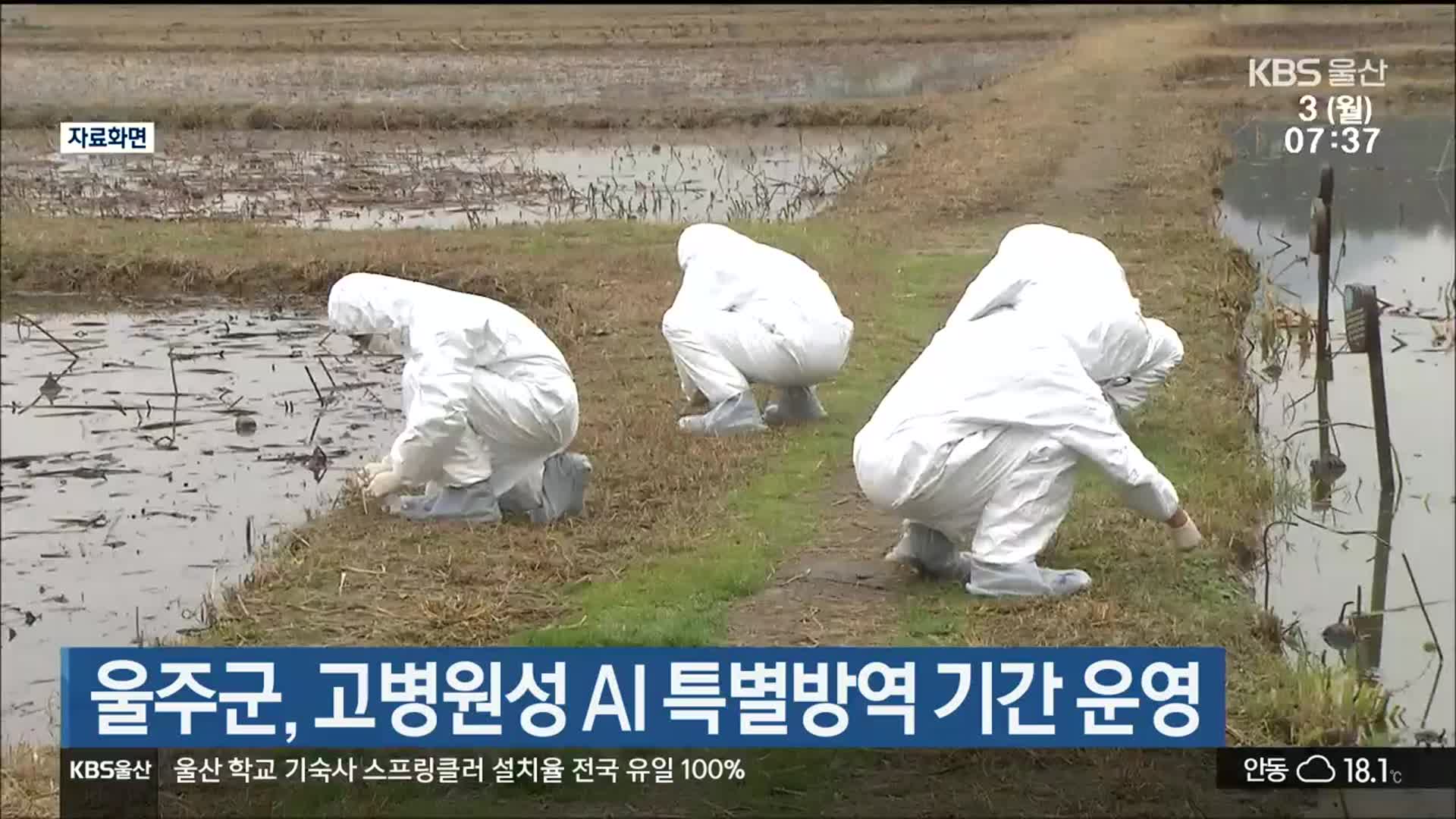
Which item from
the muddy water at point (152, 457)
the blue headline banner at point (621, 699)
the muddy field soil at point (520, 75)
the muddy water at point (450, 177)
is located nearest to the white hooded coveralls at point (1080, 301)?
the blue headline banner at point (621, 699)

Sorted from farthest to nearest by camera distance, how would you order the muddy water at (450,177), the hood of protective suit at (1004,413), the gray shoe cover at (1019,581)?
the muddy water at (450,177) < the gray shoe cover at (1019,581) < the hood of protective suit at (1004,413)

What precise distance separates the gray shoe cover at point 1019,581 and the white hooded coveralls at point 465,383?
1665 mm

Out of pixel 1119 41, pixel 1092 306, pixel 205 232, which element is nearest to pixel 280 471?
pixel 1092 306

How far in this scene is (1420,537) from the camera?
647 cm

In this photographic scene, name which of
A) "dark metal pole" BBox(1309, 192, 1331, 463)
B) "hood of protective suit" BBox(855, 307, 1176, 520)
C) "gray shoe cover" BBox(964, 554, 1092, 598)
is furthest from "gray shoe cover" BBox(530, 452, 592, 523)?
"dark metal pole" BBox(1309, 192, 1331, 463)

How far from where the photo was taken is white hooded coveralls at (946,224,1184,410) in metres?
5.72

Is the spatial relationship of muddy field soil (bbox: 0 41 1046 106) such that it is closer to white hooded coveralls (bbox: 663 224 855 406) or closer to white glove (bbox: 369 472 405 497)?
white hooded coveralls (bbox: 663 224 855 406)

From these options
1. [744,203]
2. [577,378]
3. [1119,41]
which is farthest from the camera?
[1119,41]

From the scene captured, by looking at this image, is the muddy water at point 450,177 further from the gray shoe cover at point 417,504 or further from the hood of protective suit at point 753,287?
the gray shoe cover at point 417,504

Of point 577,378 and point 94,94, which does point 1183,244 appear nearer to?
point 577,378

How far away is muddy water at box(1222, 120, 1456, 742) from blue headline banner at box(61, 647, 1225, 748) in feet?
4.11

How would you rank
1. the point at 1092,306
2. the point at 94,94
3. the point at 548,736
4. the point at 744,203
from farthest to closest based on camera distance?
the point at 94,94, the point at 744,203, the point at 1092,306, the point at 548,736

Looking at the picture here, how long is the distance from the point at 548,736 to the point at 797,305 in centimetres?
357

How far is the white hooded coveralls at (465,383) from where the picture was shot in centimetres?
605
